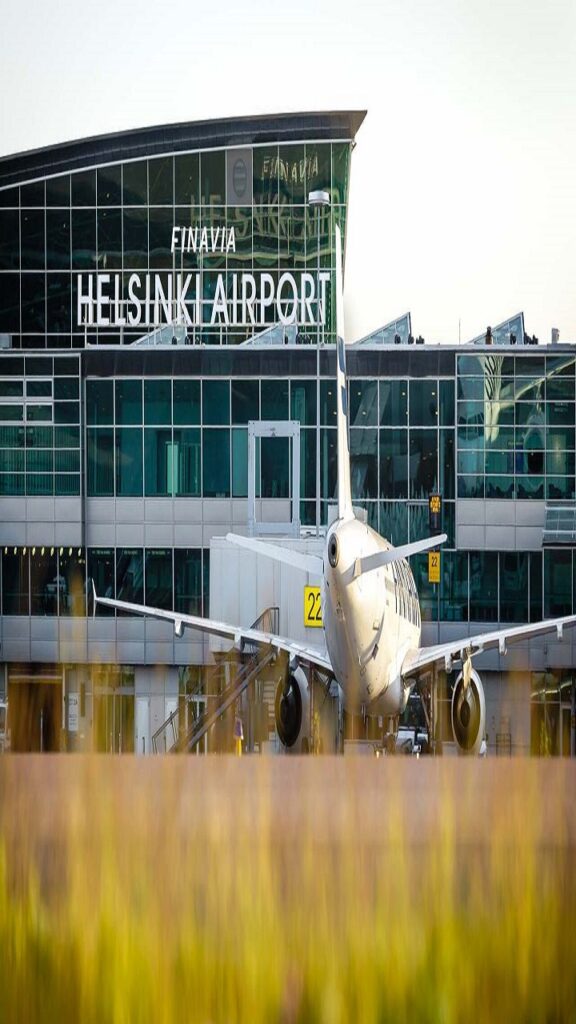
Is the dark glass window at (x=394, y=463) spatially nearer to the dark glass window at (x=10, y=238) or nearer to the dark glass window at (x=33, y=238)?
the dark glass window at (x=33, y=238)

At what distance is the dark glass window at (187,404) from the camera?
37.6 meters

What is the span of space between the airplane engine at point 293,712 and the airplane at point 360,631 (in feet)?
0.06

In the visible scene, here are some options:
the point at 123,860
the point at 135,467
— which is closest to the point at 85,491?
the point at 135,467

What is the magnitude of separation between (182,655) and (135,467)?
470 centimetres

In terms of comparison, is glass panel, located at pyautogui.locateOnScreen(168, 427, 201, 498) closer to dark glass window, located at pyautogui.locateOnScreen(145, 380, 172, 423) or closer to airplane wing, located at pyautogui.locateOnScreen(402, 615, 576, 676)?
dark glass window, located at pyautogui.locateOnScreen(145, 380, 172, 423)

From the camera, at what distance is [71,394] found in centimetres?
3788

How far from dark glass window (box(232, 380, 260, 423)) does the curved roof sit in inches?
514

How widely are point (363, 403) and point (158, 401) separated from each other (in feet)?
16.5

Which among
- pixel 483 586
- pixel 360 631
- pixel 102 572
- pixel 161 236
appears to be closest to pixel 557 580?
pixel 483 586

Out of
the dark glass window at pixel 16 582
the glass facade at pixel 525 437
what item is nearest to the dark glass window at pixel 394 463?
the glass facade at pixel 525 437

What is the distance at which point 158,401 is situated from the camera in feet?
124

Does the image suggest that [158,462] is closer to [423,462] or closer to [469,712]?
[423,462]

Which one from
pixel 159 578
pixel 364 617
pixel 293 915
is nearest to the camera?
pixel 293 915

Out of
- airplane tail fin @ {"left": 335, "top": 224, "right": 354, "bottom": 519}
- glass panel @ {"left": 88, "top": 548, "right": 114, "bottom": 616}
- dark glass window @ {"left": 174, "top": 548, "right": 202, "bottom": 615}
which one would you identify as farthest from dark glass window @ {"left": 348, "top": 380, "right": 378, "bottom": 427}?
airplane tail fin @ {"left": 335, "top": 224, "right": 354, "bottom": 519}
